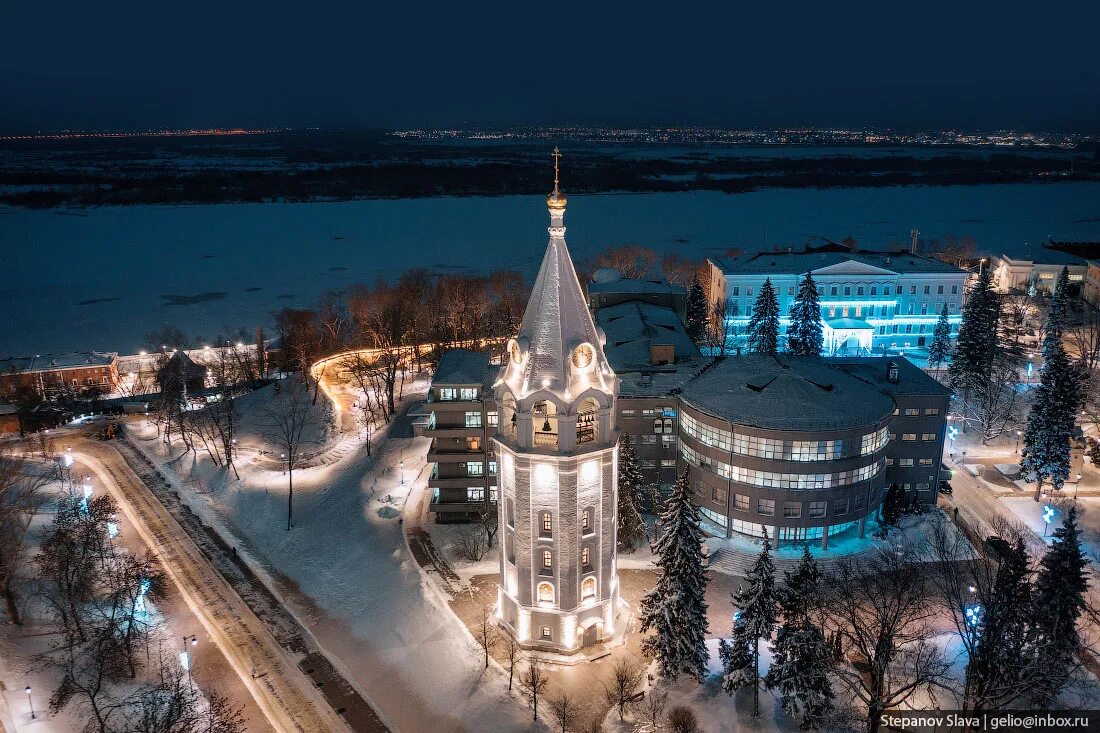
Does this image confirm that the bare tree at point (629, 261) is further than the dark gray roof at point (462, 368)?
Yes

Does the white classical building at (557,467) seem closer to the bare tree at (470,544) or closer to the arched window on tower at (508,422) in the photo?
the arched window on tower at (508,422)

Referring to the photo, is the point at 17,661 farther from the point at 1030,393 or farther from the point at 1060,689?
the point at 1030,393

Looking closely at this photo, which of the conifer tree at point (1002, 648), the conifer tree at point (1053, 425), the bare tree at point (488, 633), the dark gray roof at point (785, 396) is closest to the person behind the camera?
the conifer tree at point (1002, 648)

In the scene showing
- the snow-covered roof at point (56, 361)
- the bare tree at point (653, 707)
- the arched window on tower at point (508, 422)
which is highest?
the arched window on tower at point (508, 422)

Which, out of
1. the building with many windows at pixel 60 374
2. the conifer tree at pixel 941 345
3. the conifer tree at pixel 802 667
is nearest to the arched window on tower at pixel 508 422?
the conifer tree at pixel 802 667

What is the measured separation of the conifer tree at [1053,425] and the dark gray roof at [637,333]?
82.7 ft

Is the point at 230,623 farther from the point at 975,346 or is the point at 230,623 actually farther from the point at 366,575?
the point at 975,346

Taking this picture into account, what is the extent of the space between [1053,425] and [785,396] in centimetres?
2128

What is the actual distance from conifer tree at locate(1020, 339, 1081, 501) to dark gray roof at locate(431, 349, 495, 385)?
130 ft

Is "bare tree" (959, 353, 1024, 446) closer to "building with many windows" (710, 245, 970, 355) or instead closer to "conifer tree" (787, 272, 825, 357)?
"building with many windows" (710, 245, 970, 355)

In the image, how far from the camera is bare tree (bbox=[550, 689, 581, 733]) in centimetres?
3325

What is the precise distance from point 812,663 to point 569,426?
47.3 ft

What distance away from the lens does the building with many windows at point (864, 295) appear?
285 ft

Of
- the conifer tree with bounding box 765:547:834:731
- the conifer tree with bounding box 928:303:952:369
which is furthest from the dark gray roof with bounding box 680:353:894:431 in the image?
the conifer tree with bounding box 928:303:952:369
